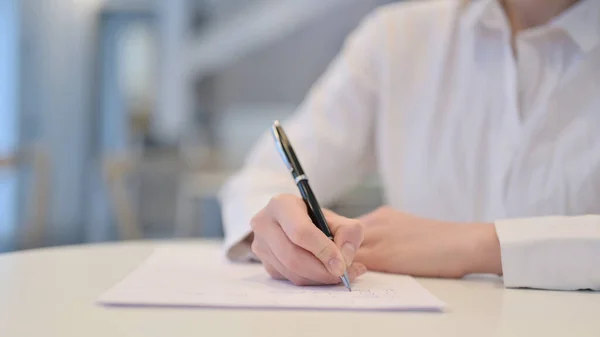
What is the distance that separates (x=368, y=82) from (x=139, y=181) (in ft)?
15.6

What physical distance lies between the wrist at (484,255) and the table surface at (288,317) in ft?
0.14

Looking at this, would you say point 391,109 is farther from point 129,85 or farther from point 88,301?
point 129,85

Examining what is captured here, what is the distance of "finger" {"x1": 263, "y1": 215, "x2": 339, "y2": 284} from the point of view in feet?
1.77

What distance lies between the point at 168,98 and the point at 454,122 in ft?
13.3

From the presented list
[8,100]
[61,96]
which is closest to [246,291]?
[8,100]

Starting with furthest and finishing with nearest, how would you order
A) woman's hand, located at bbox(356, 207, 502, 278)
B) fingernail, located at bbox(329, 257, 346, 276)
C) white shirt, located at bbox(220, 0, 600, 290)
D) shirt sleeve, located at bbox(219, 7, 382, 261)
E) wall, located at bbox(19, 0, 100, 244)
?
wall, located at bbox(19, 0, 100, 244)
shirt sleeve, located at bbox(219, 7, 382, 261)
white shirt, located at bbox(220, 0, 600, 290)
woman's hand, located at bbox(356, 207, 502, 278)
fingernail, located at bbox(329, 257, 346, 276)

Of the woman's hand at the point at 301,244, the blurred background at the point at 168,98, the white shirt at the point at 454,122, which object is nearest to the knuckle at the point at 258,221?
the woman's hand at the point at 301,244

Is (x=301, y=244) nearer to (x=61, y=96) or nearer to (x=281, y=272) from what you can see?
(x=281, y=272)

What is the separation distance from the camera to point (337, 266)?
0.53 meters

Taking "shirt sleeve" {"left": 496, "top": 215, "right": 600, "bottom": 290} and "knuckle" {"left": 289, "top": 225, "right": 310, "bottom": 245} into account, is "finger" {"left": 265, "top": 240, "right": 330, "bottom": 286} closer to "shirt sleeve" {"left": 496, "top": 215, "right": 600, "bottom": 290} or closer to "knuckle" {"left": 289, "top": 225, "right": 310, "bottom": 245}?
"knuckle" {"left": 289, "top": 225, "right": 310, "bottom": 245}

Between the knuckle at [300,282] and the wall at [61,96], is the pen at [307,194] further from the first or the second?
the wall at [61,96]

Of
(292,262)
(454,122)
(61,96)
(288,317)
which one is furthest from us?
(61,96)

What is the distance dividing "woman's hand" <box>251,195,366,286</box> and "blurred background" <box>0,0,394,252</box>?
334cm

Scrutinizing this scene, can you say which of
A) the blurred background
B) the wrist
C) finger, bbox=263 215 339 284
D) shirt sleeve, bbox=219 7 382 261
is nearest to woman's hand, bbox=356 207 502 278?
the wrist
